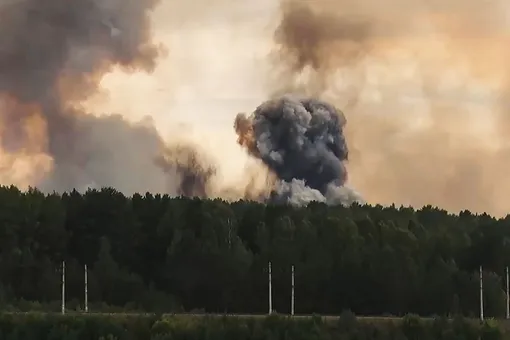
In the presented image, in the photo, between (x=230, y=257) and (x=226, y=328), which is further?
(x=230, y=257)

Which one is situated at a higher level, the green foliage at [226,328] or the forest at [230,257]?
the forest at [230,257]

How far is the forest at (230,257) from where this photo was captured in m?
35.8

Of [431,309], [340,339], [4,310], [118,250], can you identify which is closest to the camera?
[340,339]

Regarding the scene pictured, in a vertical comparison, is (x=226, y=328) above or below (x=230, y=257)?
below

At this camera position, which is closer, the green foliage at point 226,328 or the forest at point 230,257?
the green foliage at point 226,328

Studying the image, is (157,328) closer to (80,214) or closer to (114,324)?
(114,324)

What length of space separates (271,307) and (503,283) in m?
7.76

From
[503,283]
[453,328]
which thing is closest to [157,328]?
[453,328]

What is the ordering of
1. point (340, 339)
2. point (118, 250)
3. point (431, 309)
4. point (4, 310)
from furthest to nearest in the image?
point (118, 250) < point (431, 309) < point (4, 310) < point (340, 339)

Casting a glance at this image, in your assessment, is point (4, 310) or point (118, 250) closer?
point (4, 310)

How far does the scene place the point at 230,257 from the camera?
37.5 metres

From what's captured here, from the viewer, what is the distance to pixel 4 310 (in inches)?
1230

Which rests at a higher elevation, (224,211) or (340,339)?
(224,211)

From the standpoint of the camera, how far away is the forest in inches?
1407
